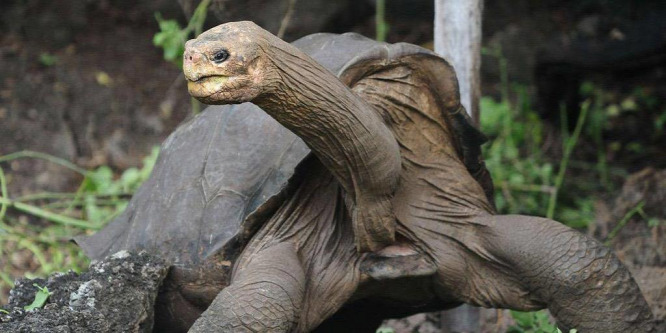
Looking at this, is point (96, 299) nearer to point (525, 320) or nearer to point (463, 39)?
point (525, 320)

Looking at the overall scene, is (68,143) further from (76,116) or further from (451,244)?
(451,244)

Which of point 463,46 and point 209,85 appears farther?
point 463,46

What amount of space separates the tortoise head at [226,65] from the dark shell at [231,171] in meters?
0.65

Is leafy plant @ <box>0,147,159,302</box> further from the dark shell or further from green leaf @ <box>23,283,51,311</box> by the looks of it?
green leaf @ <box>23,283,51,311</box>

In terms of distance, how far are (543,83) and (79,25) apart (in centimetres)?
267

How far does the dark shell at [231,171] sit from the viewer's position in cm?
325

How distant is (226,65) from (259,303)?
81 centimetres

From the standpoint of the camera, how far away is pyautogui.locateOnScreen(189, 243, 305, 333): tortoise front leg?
298 cm

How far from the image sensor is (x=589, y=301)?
3266 millimetres

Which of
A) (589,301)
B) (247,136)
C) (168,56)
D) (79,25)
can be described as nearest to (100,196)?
(168,56)

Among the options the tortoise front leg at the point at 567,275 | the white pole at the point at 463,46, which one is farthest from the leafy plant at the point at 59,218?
the tortoise front leg at the point at 567,275

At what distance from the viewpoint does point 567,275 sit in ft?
10.7

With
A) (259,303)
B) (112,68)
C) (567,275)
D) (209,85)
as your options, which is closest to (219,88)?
(209,85)

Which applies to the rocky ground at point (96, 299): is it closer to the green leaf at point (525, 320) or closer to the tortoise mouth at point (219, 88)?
the tortoise mouth at point (219, 88)
